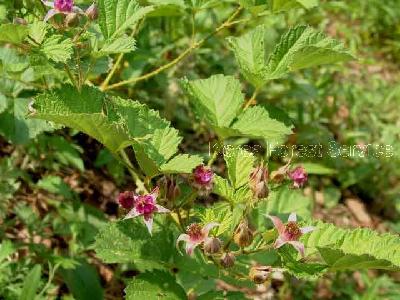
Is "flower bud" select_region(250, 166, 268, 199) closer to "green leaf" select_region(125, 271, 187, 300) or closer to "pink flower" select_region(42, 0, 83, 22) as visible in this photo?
"green leaf" select_region(125, 271, 187, 300)

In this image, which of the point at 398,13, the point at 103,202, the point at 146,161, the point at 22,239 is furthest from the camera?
the point at 398,13

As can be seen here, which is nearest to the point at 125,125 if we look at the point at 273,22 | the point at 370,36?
the point at 273,22

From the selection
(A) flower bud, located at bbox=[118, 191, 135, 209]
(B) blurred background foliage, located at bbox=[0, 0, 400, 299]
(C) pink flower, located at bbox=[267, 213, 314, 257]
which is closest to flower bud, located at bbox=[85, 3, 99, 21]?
(B) blurred background foliage, located at bbox=[0, 0, 400, 299]

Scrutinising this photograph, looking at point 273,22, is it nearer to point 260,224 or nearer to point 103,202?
point 103,202

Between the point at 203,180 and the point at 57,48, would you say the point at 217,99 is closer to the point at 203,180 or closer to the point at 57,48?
the point at 203,180

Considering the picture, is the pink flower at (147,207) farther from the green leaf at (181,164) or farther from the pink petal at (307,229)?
A: the pink petal at (307,229)

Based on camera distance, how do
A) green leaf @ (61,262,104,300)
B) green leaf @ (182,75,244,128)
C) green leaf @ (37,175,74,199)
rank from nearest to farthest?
green leaf @ (182,75,244,128) < green leaf @ (61,262,104,300) < green leaf @ (37,175,74,199)

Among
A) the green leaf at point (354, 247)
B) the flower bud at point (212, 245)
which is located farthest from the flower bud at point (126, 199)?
the green leaf at point (354, 247)
